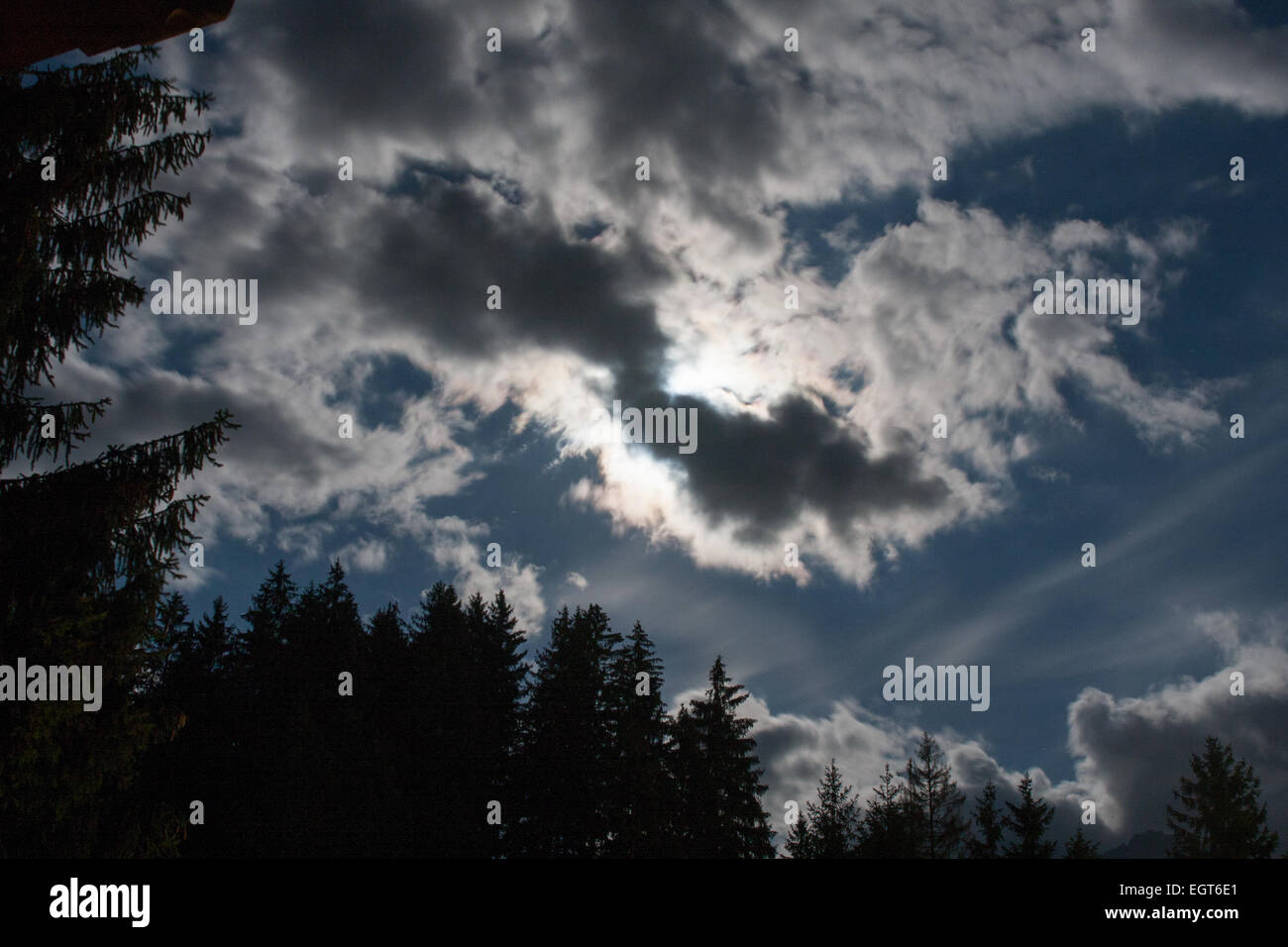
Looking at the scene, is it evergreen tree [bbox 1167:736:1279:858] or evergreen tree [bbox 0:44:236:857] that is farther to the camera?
evergreen tree [bbox 1167:736:1279:858]

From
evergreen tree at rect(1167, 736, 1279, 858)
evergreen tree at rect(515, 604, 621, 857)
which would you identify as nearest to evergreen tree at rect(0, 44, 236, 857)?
evergreen tree at rect(515, 604, 621, 857)

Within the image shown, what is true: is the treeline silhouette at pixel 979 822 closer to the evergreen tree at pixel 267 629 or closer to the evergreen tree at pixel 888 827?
the evergreen tree at pixel 888 827

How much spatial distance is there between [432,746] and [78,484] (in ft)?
106

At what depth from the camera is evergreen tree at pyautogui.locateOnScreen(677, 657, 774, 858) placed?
42.8 m

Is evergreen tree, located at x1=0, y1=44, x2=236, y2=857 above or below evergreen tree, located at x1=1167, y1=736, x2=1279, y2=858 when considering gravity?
above

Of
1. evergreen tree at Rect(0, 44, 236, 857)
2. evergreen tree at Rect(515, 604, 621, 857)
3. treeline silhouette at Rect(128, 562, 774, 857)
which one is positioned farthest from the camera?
evergreen tree at Rect(515, 604, 621, 857)

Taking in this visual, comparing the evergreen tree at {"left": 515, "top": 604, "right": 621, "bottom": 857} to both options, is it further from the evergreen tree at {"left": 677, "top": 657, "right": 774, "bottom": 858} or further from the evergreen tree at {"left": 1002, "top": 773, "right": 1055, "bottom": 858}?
the evergreen tree at {"left": 1002, "top": 773, "right": 1055, "bottom": 858}

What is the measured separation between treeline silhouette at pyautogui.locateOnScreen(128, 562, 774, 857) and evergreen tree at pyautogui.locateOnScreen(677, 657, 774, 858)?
0.30 ft

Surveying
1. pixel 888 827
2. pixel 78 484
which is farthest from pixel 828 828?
pixel 78 484

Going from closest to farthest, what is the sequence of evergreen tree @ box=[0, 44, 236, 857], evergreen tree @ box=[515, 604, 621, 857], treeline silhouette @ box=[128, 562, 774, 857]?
1. evergreen tree @ box=[0, 44, 236, 857]
2. treeline silhouette @ box=[128, 562, 774, 857]
3. evergreen tree @ box=[515, 604, 621, 857]

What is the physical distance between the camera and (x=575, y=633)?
4306cm
